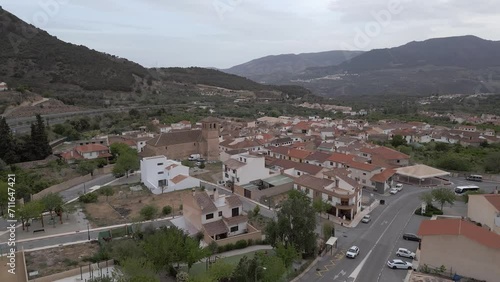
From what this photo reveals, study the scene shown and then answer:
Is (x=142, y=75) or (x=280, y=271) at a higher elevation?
(x=142, y=75)

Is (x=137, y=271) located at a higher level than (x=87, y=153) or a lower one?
lower

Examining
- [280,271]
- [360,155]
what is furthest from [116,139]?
[280,271]

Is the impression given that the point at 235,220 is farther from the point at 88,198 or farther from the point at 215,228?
the point at 88,198

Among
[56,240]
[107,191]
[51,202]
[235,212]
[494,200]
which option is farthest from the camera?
[107,191]

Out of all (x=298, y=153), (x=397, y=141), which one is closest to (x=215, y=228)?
(x=298, y=153)

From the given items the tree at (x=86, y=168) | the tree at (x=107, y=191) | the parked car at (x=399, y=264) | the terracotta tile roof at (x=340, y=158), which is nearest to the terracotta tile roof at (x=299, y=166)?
the terracotta tile roof at (x=340, y=158)

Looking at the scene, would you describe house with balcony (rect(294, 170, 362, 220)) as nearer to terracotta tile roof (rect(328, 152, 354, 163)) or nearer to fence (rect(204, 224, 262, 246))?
terracotta tile roof (rect(328, 152, 354, 163))

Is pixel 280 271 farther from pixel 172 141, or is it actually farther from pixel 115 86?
pixel 115 86
